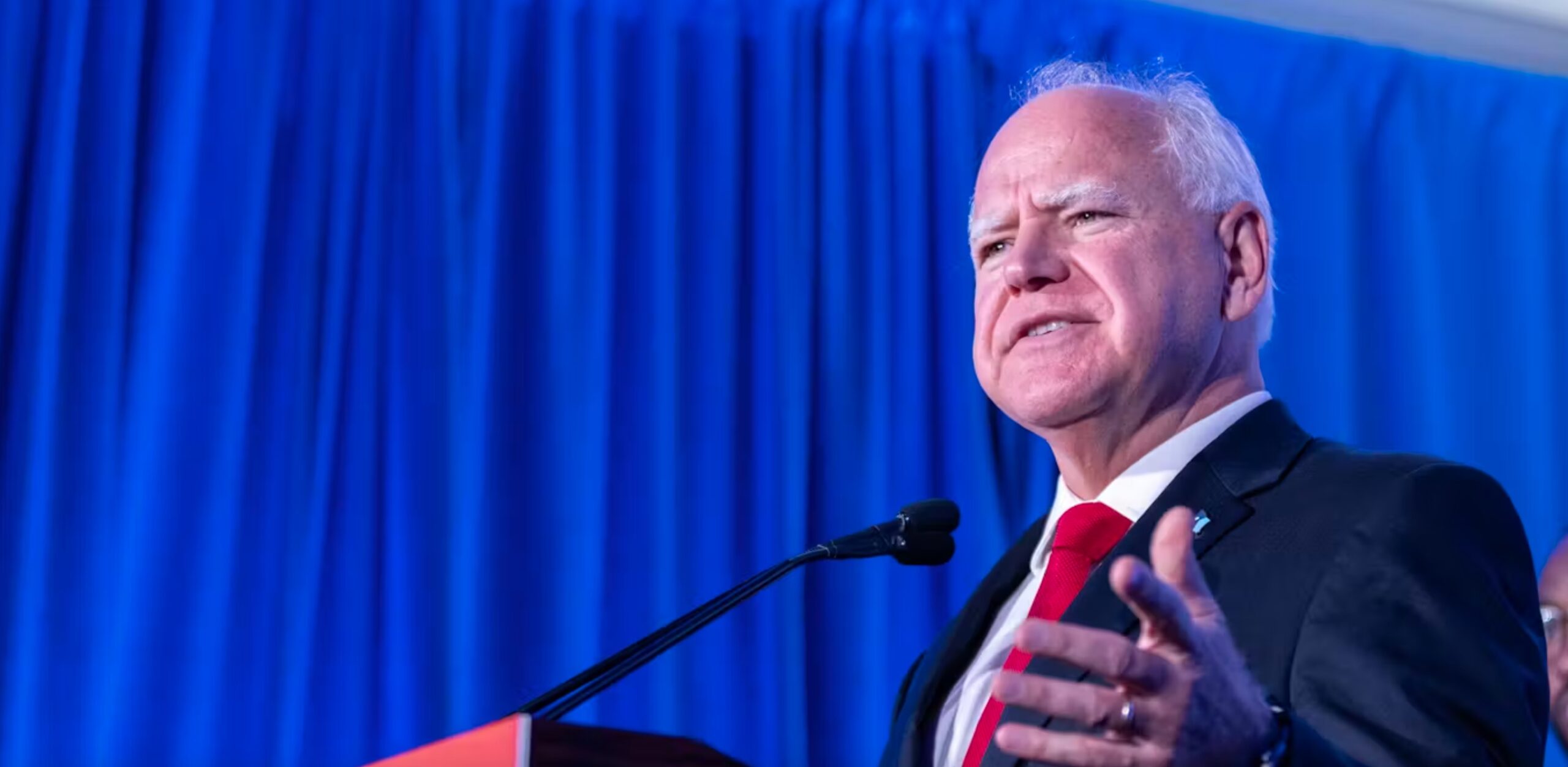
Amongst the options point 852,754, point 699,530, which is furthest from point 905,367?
point 852,754

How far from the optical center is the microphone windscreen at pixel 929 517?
5.81 feet

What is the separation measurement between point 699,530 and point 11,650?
110 centimetres

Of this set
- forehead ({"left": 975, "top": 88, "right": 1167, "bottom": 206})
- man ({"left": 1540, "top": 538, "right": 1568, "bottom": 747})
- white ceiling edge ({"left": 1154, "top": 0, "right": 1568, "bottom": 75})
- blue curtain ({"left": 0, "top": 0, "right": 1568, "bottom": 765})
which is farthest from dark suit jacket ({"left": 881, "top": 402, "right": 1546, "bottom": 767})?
white ceiling edge ({"left": 1154, "top": 0, "right": 1568, "bottom": 75})

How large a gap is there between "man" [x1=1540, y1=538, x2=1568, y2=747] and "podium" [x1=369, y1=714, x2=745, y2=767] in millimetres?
2095

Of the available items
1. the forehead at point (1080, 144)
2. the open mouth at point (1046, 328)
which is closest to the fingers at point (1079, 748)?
the open mouth at point (1046, 328)

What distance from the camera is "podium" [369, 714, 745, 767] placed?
0.97 m

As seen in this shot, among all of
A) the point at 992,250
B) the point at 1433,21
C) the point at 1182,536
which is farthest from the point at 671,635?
the point at 1433,21

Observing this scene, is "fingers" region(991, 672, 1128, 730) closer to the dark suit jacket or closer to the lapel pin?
the dark suit jacket

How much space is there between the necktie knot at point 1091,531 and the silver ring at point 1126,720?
76 centimetres

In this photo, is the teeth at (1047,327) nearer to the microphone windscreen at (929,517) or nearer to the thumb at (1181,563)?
the microphone windscreen at (929,517)

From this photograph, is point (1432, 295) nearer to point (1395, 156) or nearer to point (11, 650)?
point (1395, 156)

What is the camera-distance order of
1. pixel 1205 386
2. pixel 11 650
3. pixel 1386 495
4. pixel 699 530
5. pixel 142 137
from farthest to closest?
pixel 699 530, pixel 142 137, pixel 11 650, pixel 1205 386, pixel 1386 495

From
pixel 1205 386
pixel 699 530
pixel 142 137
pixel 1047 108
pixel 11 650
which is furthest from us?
pixel 699 530

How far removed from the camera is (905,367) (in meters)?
2.92
